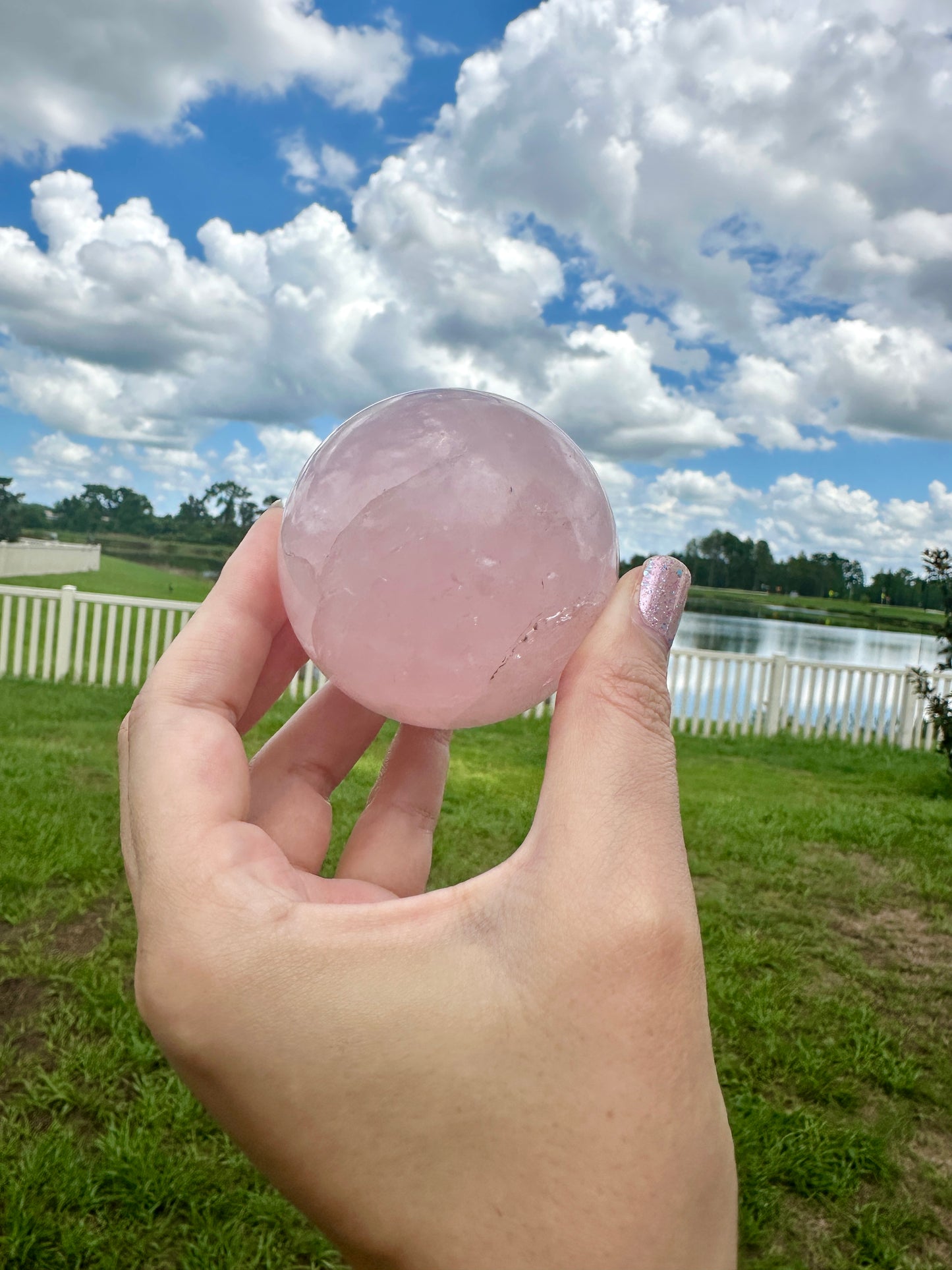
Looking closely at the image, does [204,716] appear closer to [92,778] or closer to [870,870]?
[92,778]

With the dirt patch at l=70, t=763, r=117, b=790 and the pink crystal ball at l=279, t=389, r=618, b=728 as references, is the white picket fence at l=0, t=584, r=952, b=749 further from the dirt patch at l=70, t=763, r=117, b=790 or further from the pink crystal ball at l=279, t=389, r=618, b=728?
the pink crystal ball at l=279, t=389, r=618, b=728

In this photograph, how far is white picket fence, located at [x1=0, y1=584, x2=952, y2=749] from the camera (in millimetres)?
10836

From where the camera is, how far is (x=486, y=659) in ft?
4.54

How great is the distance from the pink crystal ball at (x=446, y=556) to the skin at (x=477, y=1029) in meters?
0.24

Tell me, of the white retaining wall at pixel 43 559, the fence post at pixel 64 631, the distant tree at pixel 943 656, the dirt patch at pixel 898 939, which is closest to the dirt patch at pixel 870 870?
the dirt patch at pixel 898 939

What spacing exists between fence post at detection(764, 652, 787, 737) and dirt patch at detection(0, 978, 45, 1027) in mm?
10455

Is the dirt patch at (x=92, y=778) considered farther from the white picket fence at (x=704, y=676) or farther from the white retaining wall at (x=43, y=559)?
the white retaining wall at (x=43, y=559)

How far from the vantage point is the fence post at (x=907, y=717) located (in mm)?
12523

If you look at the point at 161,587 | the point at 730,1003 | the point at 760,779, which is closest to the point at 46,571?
the point at 161,587

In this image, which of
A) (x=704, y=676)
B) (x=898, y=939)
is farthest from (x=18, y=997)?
(x=704, y=676)

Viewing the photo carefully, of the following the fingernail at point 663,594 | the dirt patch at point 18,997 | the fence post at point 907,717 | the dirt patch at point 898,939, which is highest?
the fingernail at point 663,594

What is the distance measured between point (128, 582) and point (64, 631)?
20.0 metres

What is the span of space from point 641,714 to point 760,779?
8.09m

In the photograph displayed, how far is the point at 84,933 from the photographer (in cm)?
408
